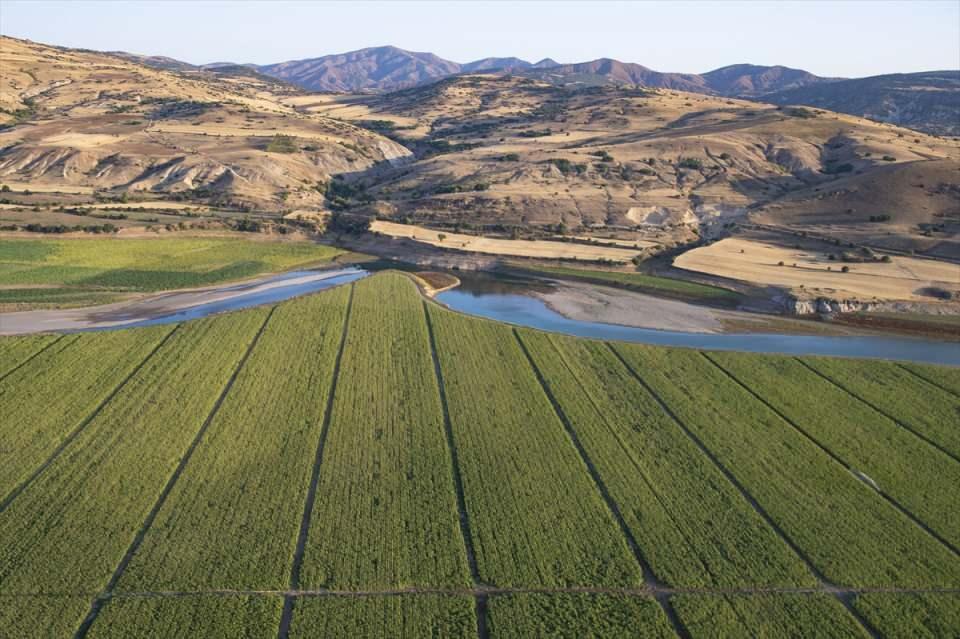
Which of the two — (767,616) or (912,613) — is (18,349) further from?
(912,613)

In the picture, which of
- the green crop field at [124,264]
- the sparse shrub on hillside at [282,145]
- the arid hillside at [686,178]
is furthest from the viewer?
the sparse shrub on hillside at [282,145]

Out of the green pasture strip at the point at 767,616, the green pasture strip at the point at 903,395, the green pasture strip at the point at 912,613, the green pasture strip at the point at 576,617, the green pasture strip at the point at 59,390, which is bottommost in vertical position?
the green pasture strip at the point at 912,613

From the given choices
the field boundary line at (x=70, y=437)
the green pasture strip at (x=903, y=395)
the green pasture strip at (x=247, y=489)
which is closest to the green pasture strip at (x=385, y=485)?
the green pasture strip at (x=247, y=489)

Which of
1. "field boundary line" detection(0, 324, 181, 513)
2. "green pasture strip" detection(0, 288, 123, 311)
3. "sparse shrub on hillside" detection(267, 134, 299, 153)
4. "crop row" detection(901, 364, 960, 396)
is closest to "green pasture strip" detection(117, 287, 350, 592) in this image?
"field boundary line" detection(0, 324, 181, 513)

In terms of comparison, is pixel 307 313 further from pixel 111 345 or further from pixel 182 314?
pixel 111 345

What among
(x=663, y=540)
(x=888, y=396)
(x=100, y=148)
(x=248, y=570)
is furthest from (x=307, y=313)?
(x=100, y=148)

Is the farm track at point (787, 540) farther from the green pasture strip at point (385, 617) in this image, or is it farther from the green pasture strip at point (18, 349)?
the green pasture strip at point (18, 349)
